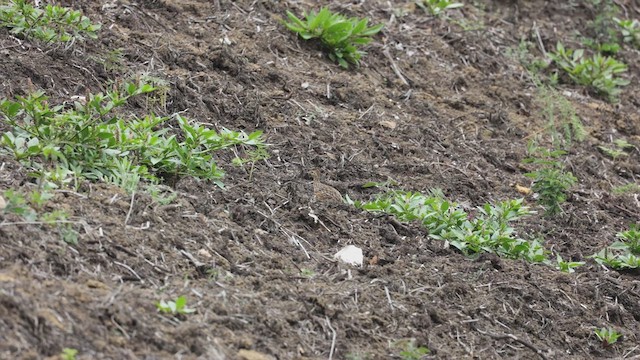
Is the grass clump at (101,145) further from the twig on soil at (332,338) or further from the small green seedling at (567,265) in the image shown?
the small green seedling at (567,265)

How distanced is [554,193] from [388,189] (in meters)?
0.95

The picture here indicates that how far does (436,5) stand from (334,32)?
1.30 metres

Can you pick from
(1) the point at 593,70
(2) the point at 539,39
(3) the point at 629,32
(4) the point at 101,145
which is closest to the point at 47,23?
(4) the point at 101,145

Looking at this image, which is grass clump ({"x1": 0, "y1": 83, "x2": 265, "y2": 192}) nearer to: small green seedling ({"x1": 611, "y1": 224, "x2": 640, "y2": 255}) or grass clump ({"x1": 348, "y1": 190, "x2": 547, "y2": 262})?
grass clump ({"x1": 348, "y1": 190, "x2": 547, "y2": 262})

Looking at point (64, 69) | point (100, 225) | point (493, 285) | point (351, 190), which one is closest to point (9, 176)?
point (100, 225)

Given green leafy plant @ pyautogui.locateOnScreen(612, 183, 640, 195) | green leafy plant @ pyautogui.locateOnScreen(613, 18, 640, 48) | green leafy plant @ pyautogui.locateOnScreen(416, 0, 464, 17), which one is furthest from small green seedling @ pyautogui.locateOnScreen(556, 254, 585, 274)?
green leafy plant @ pyautogui.locateOnScreen(613, 18, 640, 48)

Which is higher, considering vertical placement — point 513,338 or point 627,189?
point 513,338

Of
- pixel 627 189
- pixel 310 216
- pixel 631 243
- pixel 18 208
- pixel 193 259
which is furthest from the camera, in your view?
pixel 627 189

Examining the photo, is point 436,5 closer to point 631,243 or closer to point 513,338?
point 631,243

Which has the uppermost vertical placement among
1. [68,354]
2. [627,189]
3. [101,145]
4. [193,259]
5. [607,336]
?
[68,354]

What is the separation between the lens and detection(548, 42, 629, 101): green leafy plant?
21.6 feet

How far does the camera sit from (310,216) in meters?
4.05

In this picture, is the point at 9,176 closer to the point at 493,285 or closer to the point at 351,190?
the point at 351,190

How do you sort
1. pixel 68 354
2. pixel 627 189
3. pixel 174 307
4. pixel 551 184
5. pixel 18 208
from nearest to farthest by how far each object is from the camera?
pixel 68 354 → pixel 174 307 → pixel 18 208 → pixel 551 184 → pixel 627 189
